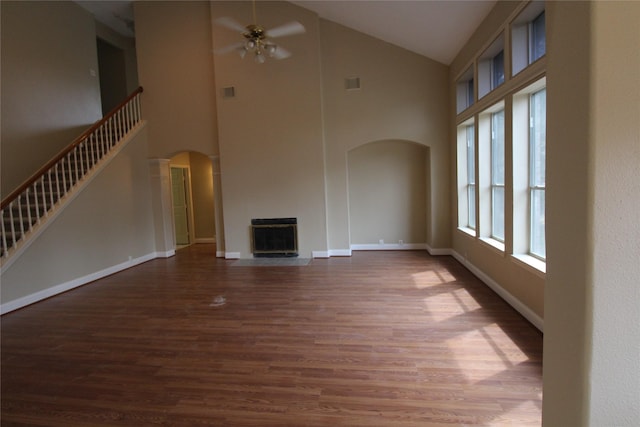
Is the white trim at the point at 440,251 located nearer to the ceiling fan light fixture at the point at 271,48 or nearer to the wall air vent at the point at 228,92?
the ceiling fan light fixture at the point at 271,48

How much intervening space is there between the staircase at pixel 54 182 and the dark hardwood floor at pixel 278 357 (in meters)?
1.16

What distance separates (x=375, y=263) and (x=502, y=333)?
3085 millimetres

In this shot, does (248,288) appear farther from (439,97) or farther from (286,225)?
(439,97)

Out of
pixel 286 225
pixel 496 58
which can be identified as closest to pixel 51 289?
pixel 286 225

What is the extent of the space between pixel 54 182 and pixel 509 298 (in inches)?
300

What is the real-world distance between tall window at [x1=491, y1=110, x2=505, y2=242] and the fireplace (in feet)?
12.3

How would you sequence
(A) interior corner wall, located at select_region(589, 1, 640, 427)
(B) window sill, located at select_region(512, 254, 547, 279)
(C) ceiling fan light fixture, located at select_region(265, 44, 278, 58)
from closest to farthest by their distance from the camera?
(A) interior corner wall, located at select_region(589, 1, 640, 427) → (B) window sill, located at select_region(512, 254, 547, 279) → (C) ceiling fan light fixture, located at select_region(265, 44, 278, 58)

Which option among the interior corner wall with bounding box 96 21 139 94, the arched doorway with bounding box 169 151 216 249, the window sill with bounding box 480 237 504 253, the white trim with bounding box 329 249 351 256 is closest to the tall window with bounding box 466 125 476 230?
the window sill with bounding box 480 237 504 253

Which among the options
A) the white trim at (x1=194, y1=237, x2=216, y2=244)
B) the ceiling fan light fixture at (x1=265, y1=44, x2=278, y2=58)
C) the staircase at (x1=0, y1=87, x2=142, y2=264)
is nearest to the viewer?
the ceiling fan light fixture at (x1=265, y1=44, x2=278, y2=58)

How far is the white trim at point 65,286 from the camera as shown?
14.5 feet

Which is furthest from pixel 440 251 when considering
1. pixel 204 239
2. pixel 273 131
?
pixel 204 239

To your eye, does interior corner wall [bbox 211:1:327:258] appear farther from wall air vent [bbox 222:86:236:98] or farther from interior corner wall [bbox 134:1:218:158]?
interior corner wall [bbox 134:1:218:158]

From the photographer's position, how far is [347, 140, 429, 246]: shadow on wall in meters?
7.12

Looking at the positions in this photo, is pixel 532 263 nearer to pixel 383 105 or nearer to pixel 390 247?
pixel 390 247
